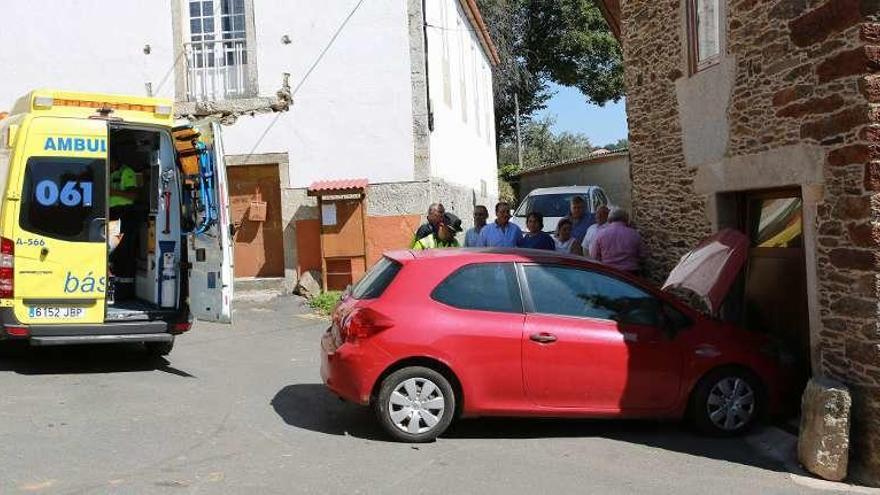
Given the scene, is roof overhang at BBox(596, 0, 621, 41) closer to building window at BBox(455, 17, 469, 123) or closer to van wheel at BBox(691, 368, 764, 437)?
building window at BBox(455, 17, 469, 123)

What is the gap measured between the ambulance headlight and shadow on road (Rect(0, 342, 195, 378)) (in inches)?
97.5

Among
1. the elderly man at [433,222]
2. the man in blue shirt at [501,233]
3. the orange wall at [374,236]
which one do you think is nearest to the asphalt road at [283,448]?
the elderly man at [433,222]

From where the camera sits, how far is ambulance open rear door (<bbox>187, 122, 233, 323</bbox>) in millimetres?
8578

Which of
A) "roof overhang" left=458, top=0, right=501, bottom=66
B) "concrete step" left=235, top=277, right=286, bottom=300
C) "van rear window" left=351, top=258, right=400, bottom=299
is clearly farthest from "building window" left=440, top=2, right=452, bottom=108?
"van rear window" left=351, top=258, right=400, bottom=299

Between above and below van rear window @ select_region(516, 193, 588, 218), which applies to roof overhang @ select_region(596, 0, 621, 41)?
above

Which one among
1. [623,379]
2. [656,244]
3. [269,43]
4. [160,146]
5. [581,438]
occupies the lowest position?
[581,438]

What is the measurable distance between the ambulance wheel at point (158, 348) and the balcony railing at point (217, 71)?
20.0ft

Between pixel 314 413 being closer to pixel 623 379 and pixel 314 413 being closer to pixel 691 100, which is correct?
pixel 623 379

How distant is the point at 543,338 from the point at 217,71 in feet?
32.0

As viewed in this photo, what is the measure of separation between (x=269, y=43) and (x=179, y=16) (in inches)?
59.7

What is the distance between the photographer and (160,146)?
898cm

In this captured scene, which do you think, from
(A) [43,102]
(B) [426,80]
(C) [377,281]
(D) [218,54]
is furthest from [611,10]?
(A) [43,102]

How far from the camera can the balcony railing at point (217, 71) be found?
46.4 feet

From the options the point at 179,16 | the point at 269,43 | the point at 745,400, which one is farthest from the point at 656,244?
the point at 179,16
